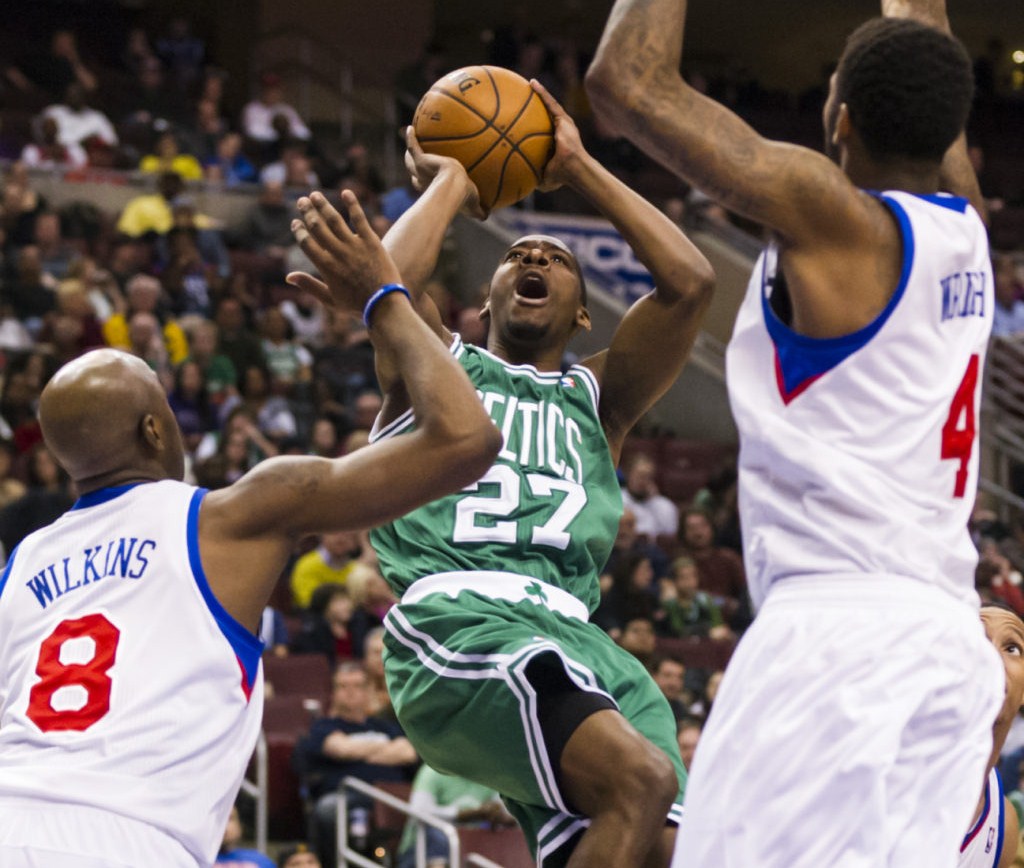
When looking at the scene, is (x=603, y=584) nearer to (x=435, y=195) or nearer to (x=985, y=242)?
(x=435, y=195)

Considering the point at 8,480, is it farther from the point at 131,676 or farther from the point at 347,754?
the point at 131,676

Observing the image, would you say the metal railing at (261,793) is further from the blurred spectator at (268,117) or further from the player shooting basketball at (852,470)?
the blurred spectator at (268,117)

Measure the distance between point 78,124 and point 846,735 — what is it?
13891 millimetres

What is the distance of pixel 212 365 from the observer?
12.2 m

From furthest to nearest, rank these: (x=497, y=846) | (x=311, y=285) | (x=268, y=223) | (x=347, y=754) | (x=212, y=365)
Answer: (x=268, y=223), (x=212, y=365), (x=347, y=754), (x=497, y=846), (x=311, y=285)

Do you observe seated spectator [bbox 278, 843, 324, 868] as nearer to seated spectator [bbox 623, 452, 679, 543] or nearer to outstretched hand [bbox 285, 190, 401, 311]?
outstretched hand [bbox 285, 190, 401, 311]

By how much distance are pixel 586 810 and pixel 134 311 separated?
29.4ft

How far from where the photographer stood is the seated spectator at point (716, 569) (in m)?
12.0

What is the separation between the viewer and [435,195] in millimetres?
4410

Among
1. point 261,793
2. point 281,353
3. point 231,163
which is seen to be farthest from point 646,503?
point 231,163

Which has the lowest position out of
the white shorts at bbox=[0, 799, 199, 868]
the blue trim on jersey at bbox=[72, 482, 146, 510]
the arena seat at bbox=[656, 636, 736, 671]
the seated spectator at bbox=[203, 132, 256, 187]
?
the arena seat at bbox=[656, 636, 736, 671]

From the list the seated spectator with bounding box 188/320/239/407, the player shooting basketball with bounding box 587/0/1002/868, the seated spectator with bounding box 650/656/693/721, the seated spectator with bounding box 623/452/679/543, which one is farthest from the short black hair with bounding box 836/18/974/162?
the seated spectator with bounding box 623/452/679/543

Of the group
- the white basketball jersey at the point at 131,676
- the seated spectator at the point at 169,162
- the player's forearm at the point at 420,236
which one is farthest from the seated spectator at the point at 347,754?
the seated spectator at the point at 169,162

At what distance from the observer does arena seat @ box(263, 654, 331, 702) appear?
9672 millimetres
